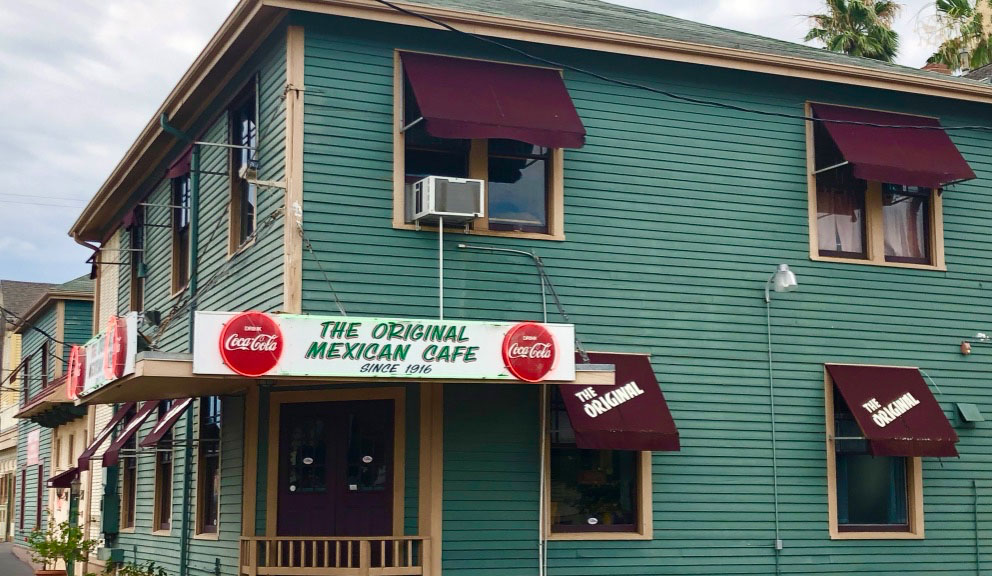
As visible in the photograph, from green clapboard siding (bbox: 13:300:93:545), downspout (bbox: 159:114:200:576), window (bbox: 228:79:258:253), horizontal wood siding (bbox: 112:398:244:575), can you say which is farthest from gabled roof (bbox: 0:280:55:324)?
window (bbox: 228:79:258:253)

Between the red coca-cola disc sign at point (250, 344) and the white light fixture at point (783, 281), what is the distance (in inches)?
243

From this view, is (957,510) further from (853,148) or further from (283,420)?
(283,420)

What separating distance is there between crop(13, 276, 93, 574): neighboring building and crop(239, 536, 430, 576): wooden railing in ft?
37.9

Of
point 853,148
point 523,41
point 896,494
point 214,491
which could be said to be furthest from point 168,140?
point 896,494

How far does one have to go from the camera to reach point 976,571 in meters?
15.8

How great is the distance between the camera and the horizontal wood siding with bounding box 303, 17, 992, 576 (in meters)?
13.5

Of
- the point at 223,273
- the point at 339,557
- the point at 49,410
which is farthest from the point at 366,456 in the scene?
the point at 49,410

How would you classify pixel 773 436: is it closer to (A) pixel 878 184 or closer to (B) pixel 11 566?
(A) pixel 878 184

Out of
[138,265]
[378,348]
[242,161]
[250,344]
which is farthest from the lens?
[138,265]

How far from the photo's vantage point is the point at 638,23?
16688 mm

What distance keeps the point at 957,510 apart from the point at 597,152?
20.7 feet

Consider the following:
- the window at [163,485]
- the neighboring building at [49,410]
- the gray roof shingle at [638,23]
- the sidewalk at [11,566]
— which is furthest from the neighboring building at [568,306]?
the sidewalk at [11,566]

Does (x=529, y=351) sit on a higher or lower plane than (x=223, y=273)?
lower

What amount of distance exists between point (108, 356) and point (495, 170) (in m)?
4.64
